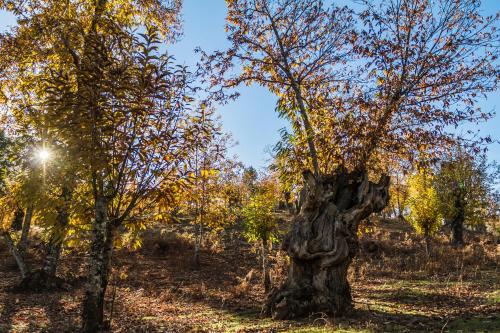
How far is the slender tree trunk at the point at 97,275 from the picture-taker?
296 inches

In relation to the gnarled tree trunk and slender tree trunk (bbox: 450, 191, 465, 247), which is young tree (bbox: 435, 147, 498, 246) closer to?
slender tree trunk (bbox: 450, 191, 465, 247)

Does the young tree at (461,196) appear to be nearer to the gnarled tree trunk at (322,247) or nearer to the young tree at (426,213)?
the young tree at (426,213)

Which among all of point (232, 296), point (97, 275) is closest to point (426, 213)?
point (232, 296)

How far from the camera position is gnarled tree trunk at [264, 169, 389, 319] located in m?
8.77

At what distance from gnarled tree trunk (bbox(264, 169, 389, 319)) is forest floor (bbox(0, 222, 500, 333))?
55cm

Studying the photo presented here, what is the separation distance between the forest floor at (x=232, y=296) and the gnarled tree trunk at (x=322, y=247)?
55 cm

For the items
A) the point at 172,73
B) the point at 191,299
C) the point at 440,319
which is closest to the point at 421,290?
the point at 440,319

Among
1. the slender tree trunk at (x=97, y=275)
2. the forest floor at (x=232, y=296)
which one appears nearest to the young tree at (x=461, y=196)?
the forest floor at (x=232, y=296)

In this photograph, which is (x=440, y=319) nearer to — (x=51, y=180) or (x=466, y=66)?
(x=466, y=66)

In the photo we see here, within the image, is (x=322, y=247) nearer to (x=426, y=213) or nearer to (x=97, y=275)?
(x=97, y=275)

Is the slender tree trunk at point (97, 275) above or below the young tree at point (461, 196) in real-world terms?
below

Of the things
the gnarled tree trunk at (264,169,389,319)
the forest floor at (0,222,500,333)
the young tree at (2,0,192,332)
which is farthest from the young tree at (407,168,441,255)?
the young tree at (2,0,192,332)

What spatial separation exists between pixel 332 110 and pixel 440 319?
6.33 metres

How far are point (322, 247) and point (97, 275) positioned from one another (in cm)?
534
